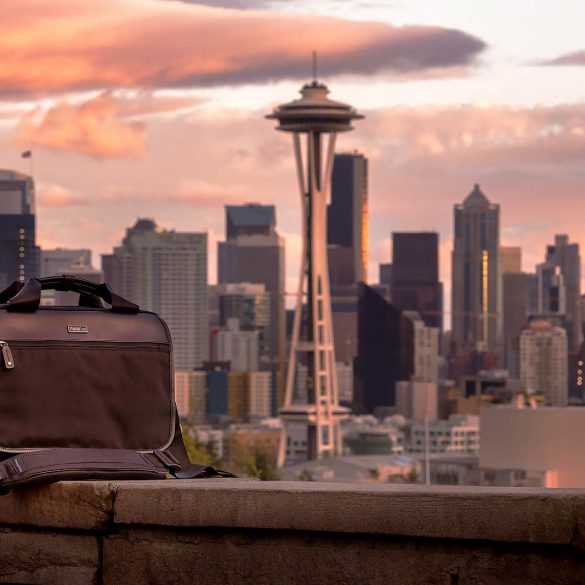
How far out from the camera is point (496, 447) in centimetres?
6738

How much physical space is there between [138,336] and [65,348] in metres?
0.20

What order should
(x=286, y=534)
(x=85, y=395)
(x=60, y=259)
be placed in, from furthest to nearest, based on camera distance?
(x=60, y=259) < (x=85, y=395) < (x=286, y=534)

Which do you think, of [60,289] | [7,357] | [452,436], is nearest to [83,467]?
[7,357]

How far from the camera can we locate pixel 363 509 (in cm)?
374

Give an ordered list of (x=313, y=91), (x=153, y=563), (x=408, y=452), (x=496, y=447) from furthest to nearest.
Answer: (x=408, y=452)
(x=313, y=91)
(x=496, y=447)
(x=153, y=563)

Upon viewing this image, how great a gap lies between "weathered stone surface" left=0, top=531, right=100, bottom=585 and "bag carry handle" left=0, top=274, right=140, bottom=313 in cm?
60

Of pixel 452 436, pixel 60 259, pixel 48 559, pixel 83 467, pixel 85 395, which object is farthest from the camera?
pixel 60 259

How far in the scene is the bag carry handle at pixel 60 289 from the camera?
454 centimetres

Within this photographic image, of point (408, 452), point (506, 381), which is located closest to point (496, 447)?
point (408, 452)

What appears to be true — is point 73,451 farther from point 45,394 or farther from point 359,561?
point 359,561

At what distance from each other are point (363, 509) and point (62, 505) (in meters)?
0.79

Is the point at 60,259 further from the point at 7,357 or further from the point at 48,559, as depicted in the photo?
the point at 48,559

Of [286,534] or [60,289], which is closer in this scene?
[286,534]

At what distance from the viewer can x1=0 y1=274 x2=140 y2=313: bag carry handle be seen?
4.54 meters
